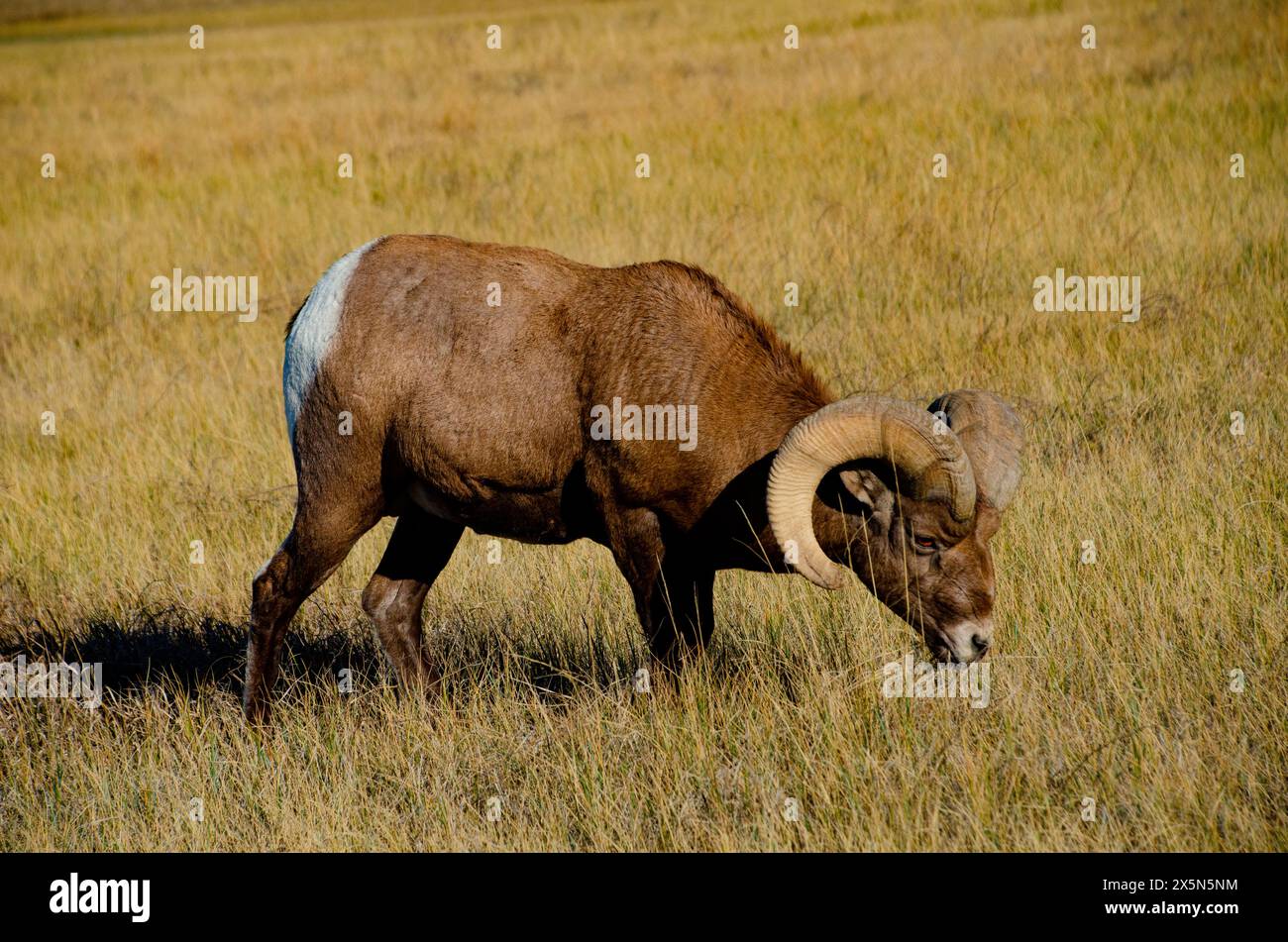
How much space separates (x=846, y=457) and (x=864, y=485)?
1.01 feet

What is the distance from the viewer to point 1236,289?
32.2 ft

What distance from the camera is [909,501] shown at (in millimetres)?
5094

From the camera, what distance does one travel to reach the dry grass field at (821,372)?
4.92 meters

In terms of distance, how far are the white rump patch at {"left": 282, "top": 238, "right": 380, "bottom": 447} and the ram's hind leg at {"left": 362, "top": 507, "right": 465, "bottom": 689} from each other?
805 mm

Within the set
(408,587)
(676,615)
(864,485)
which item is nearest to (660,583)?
(676,615)

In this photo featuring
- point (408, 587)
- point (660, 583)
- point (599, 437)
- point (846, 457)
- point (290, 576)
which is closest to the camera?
point (846, 457)

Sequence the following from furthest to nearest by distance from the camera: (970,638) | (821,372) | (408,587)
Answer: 1. (821,372)
2. (408,587)
3. (970,638)

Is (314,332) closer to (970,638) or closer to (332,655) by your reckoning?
(332,655)

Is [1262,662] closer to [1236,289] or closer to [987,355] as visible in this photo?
[987,355]

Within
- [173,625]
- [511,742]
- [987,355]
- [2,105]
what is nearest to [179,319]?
[173,625]

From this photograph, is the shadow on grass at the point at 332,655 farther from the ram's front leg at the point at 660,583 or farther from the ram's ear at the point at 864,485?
the ram's ear at the point at 864,485

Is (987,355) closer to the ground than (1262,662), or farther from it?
farther from it

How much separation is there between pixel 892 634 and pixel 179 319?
8.11m

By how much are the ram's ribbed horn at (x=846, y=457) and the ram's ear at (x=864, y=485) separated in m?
0.21
